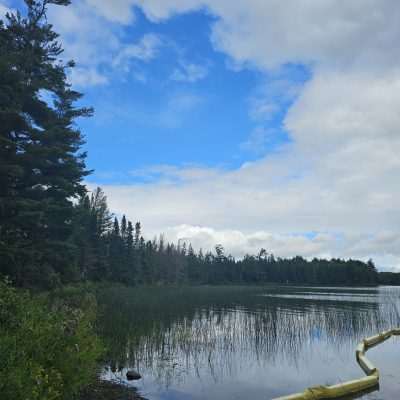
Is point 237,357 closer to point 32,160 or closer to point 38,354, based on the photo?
point 38,354

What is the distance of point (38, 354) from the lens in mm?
5809

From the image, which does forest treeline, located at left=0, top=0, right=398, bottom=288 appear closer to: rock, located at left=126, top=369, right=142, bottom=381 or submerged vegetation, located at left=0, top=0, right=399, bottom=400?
submerged vegetation, located at left=0, top=0, right=399, bottom=400

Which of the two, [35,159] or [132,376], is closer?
[132,376]

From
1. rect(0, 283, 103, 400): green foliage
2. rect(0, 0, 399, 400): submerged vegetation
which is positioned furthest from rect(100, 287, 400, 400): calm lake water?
rect(0, 283, 103, 400): green foliage

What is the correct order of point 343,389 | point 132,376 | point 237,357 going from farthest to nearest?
point 237,357 < point 132,376 < point 343,389

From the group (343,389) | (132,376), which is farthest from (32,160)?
(343,389)

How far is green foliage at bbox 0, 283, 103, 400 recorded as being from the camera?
4.73 m

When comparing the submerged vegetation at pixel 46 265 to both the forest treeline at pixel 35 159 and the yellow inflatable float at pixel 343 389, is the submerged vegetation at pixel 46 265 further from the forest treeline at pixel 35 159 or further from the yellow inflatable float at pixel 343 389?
the yellow inflatable float at pixel 343 389

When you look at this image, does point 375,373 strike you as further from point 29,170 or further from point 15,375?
point 29,170

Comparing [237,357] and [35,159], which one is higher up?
[35,159]

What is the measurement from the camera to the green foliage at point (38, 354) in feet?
15.5

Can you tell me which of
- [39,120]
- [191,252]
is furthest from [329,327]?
[191,252]

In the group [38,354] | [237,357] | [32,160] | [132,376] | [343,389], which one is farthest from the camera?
[32,160]

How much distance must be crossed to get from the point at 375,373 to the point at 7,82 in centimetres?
2179
